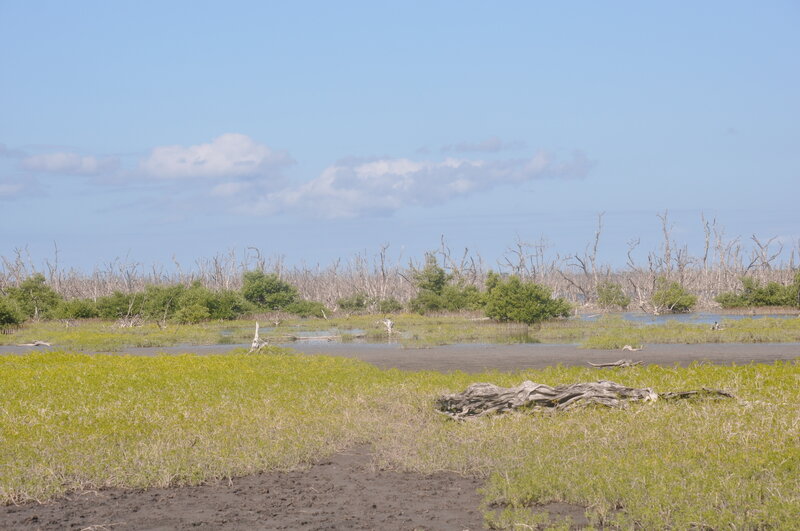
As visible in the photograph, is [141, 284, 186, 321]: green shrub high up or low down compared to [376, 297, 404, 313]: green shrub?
up

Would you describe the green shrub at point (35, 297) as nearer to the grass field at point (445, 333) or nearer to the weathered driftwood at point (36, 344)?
the grass field at point (445, 333)

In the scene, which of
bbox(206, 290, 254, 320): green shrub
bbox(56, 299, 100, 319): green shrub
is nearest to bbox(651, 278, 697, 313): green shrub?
bbox(206, 290, 254, 320): green shrub

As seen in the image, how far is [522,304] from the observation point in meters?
42.0

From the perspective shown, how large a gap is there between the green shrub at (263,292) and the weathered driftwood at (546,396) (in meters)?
45.7

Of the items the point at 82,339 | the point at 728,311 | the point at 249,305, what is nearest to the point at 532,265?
the point at 728,311

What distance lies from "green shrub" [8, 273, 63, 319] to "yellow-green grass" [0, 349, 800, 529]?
38.7m

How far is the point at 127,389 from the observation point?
16328 mm

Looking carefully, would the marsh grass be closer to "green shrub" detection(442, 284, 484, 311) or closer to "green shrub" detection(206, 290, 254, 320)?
"green shrub" detection(442, 284, 484, 311)

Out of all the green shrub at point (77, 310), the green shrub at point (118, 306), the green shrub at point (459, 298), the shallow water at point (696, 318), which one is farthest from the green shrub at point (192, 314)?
the shallow water at point (696, 318)

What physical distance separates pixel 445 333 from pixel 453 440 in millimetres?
26121

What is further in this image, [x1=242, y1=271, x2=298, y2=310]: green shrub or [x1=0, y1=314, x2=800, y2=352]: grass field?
[x1=242, y1=271, x2=298, y2=310]: green shrub

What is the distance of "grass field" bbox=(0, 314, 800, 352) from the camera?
105ft

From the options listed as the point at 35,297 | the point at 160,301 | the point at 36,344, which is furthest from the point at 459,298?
the point at 36,344

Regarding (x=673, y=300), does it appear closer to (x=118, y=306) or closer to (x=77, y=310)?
(x=118, y=306)
